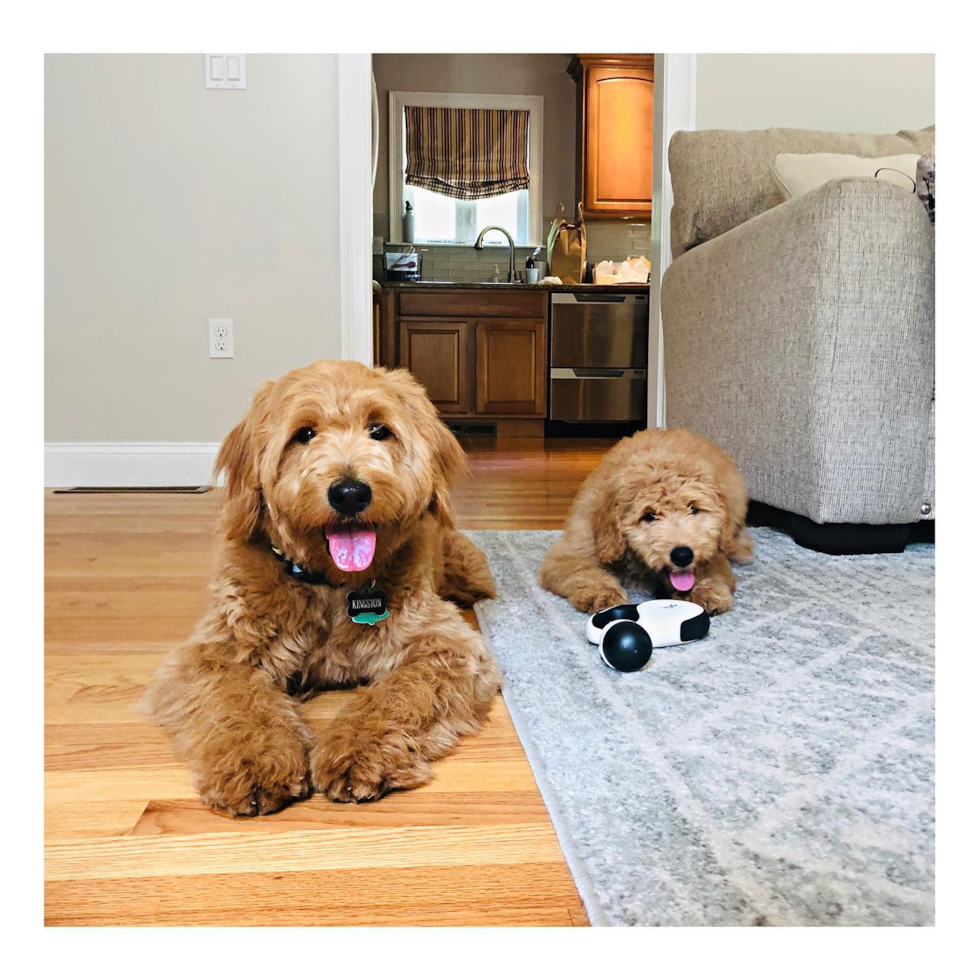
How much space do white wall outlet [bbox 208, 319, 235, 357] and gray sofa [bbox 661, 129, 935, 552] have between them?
7.04 ft

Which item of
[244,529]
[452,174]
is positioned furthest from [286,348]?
[452,174]

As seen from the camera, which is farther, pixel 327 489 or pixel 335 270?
pixel 335 270

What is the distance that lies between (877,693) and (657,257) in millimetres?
3034

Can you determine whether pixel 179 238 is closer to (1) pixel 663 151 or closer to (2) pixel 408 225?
(1) pixel 663 151

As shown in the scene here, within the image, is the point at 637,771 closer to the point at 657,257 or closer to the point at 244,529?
the point at 244,529

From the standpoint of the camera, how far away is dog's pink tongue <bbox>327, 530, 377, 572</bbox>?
3.76 feet

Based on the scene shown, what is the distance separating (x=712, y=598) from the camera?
1.72 metres

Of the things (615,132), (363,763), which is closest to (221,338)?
(363,763)

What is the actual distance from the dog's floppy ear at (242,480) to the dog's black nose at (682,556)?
85 centimetres

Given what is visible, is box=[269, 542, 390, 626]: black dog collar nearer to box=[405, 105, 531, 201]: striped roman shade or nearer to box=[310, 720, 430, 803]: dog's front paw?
box=[310, 720, 430, 803]: dog's front paw

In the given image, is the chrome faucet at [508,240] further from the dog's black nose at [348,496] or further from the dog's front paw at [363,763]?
the dog's front paw at [363,763]

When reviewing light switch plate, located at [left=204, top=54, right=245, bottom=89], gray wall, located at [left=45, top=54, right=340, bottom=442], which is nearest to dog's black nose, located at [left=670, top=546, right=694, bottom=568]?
gray wall, located at [left=45, top=54, right=340, bottom=442]

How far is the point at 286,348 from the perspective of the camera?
368 cm
